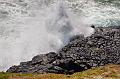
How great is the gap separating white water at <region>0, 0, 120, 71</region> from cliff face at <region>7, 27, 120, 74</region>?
654 cm

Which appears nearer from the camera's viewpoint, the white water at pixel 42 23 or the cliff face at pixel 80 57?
the cliff face at pixel 80 57

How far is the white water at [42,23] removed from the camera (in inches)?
2815

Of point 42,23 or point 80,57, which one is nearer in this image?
point 80,57

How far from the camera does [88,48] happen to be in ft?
197

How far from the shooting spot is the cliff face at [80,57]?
53.8 meters

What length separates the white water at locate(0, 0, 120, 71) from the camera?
71.5m

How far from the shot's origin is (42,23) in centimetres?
8538

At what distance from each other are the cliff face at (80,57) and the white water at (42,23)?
6.54m

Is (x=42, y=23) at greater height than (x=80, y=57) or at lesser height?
lesser

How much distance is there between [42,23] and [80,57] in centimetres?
3028

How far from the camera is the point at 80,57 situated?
5662cm

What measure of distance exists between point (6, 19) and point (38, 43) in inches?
583

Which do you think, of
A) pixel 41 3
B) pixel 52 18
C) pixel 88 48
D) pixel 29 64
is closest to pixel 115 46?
pixel 88 48

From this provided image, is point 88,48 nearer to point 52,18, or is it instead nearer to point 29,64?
point 29,64
